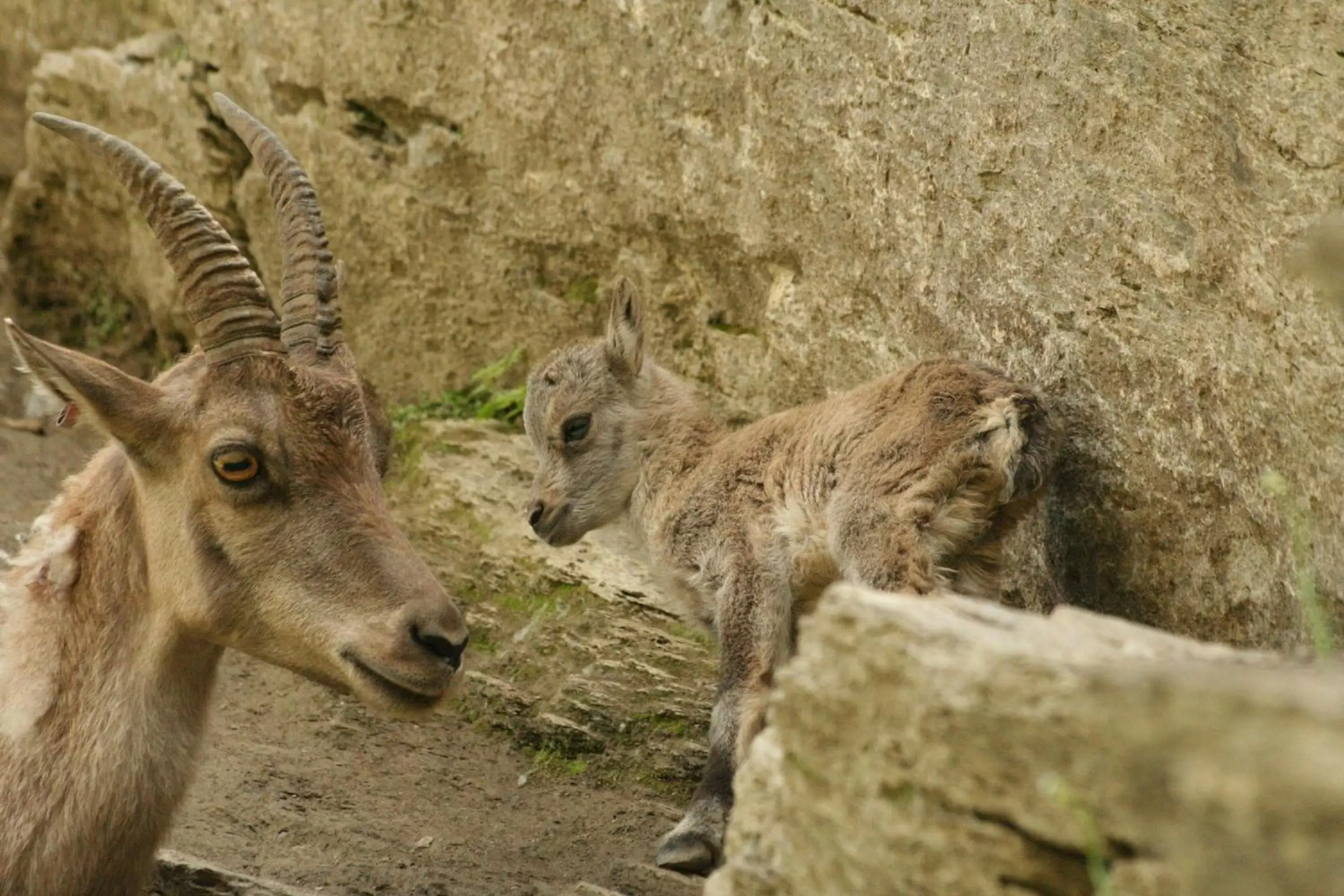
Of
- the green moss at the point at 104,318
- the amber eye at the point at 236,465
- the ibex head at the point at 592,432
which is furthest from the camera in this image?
the green moss at the point at 104,318

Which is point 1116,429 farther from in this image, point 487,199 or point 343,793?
point 487,199

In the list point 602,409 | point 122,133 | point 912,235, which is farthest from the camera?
Result: point 122,133

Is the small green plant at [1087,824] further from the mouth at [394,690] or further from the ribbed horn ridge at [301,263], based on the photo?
the ribbed horn ridge at [301,263]

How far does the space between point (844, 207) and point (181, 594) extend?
10.8ft

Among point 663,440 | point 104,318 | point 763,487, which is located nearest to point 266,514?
point 763,487

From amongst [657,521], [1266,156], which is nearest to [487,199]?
[657,521]

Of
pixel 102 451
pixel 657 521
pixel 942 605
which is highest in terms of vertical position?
pixel 942 605

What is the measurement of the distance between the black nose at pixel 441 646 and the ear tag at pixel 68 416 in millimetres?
1160

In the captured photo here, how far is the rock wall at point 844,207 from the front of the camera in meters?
5.05

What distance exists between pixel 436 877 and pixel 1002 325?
2800 mm

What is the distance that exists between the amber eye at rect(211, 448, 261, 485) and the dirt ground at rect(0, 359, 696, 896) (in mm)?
1731

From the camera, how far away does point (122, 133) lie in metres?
9.98

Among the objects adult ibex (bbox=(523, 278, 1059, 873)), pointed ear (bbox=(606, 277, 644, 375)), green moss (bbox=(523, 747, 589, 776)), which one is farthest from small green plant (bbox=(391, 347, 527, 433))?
green moss (bbox=(523, 747, 589, 776))

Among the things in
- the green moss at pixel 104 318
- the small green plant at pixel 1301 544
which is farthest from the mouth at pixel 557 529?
the green moss at pixel 104 318
